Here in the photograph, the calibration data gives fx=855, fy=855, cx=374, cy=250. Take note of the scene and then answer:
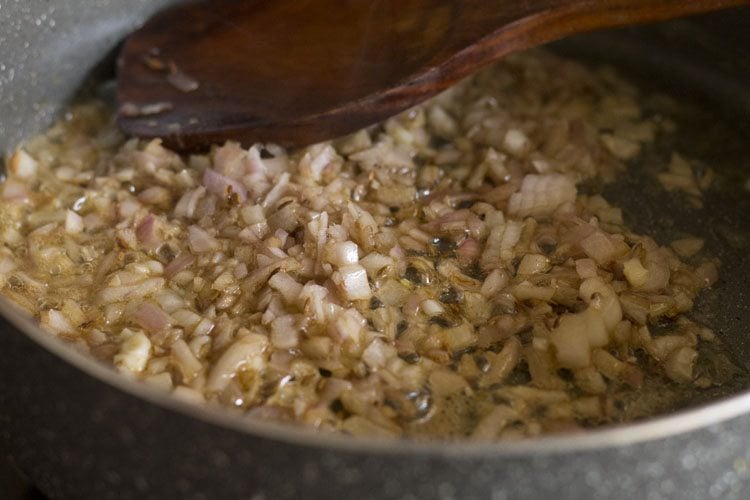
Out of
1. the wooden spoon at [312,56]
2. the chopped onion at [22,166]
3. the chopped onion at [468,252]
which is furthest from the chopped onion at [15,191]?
the chopped onion at [468,252]

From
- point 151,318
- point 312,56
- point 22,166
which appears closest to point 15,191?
point 22,166

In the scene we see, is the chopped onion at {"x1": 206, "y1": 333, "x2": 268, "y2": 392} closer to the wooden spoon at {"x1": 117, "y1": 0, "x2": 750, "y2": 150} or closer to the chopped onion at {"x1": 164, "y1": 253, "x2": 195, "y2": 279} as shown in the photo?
the chopped onion at {"x1": 164, "y1": 253, "x2": 195, "y2": 279}

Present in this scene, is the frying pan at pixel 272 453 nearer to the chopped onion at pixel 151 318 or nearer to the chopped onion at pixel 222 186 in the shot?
the chopped onion at pixel 151 318

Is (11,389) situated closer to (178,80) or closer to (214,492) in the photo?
(214,492)

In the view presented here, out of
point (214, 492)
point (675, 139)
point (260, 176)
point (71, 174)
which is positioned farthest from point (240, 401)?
point (675, 139)

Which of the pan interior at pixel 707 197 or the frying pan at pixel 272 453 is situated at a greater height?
the frying pan at pixel 272 453

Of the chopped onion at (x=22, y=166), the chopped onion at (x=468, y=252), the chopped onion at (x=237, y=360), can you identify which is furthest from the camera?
the chopped onion at (x=22, y=166)

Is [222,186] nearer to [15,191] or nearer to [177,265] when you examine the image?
[177,265]

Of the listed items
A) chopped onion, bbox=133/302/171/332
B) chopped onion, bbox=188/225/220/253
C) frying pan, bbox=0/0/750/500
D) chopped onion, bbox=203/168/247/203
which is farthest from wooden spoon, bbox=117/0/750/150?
Answer: frying pan, bbox=0/0/750/500

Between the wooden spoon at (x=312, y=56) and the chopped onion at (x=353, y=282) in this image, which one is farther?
the wooden spoon at (x=312, y=56)
